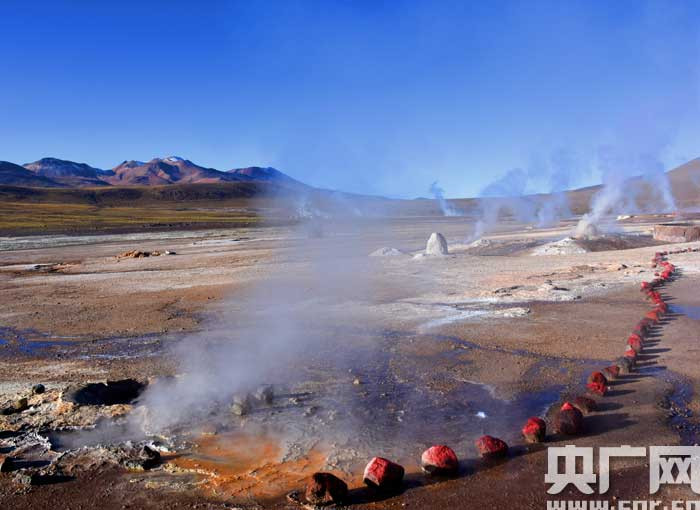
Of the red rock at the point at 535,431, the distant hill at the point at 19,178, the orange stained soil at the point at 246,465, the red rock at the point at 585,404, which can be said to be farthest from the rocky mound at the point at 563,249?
the distant hill at the point at 19,178

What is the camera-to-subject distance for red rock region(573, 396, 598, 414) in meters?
5.77

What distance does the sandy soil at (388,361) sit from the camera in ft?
15.0

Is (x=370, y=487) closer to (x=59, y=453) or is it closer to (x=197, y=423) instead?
(x=197, y=423)

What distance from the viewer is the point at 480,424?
5637 millimetres

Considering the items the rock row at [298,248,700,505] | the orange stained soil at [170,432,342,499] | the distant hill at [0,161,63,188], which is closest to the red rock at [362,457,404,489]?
the rock row at [298,248,700,505]

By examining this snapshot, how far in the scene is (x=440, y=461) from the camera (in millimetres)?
4629

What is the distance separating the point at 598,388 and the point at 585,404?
62cm

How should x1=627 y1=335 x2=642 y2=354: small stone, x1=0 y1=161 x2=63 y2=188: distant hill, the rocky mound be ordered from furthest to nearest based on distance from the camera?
1. x1=0 y1=161 x2=63 y2=188: distant hill
2. the rocky mound
3. x1=627 y1=335 x2=642 y2=354: small stone

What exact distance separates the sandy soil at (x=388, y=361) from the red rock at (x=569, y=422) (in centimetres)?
13

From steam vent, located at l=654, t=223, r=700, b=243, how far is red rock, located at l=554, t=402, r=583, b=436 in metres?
19.9

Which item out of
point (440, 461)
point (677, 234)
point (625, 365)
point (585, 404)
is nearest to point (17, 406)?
point (440, 461)

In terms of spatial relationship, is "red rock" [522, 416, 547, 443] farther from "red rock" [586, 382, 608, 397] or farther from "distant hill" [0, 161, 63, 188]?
"distant hill" [0, 161, 63, 188]

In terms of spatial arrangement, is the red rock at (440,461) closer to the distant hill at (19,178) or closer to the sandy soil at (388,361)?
the sandy soil at (388,361)

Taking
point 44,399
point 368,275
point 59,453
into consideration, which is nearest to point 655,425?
point 59,453
